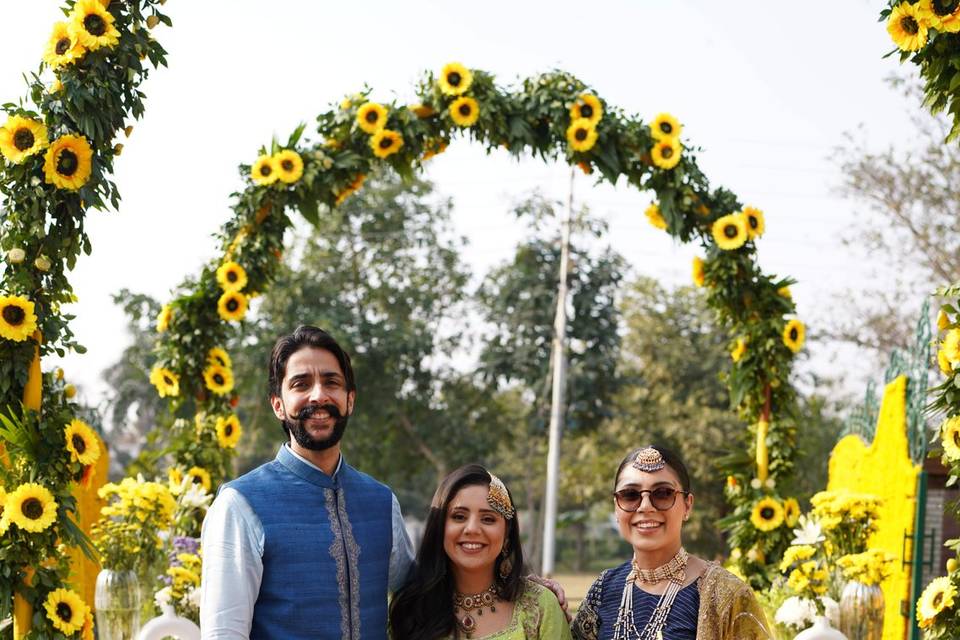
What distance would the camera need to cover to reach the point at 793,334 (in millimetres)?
6328

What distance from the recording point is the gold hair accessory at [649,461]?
130 inches

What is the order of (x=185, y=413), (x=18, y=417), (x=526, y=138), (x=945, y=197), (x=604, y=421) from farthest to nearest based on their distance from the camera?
1. (x=604, y=421)
2. (x=945, y=197)
3. (x=185, y=413)
4. (x=526, y=138)
5. (x=18, y=417)

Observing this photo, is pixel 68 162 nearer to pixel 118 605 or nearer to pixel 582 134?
pixel 118 605

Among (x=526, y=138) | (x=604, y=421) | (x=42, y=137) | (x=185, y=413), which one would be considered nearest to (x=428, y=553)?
(x=42, y=137)

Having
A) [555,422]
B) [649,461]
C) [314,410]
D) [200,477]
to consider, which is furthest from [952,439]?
[555,422]

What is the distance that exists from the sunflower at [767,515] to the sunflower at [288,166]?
3179 mm

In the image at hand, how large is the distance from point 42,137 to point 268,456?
48.1 ft

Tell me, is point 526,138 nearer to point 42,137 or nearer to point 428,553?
point 42,137

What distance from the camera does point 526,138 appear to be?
21.1 feet

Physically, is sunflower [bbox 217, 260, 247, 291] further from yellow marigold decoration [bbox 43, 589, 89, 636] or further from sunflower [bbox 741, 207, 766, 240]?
sunflower [bbox 741, 207, 766, 240]

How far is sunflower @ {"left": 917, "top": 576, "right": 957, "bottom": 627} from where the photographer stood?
150 inches

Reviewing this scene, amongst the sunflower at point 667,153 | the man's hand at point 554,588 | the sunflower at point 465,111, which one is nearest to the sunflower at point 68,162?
the sunflower at point 465,111

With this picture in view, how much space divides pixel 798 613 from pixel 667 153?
8.77ft

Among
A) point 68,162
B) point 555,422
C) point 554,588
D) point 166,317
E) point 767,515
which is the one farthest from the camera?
point 555,422
